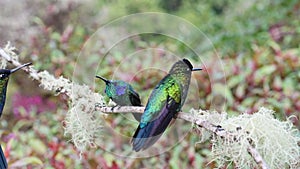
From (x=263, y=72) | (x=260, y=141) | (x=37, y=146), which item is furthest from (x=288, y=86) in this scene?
(x=260, y=141)

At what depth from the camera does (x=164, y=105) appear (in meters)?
0.71

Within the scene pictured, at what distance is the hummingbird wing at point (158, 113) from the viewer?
70 centimetres

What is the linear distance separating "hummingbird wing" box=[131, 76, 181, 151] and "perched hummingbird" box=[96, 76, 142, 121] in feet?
→ 0.10

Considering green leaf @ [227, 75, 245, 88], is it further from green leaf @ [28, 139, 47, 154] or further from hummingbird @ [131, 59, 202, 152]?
hummingbird @ [131, 59, 202, 152]

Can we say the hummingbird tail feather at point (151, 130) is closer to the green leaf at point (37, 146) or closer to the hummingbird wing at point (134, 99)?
the hummingbird wing at point (134, 99)

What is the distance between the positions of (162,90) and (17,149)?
2.64ft

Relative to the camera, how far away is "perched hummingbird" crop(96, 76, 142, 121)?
729mm

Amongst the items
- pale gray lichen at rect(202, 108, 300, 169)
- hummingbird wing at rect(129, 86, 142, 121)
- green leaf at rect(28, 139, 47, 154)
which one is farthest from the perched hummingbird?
green leaf at rect(28, 139, 47, 154)

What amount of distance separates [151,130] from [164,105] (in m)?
0.04

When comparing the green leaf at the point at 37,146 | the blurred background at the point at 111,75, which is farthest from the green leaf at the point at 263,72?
the green leaf at the point at 37,146

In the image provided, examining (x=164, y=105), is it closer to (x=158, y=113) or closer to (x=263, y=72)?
(x=158, y=113)

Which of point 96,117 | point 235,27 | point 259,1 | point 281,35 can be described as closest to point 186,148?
point 96,117

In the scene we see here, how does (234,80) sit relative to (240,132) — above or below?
above

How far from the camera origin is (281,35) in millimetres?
2508
